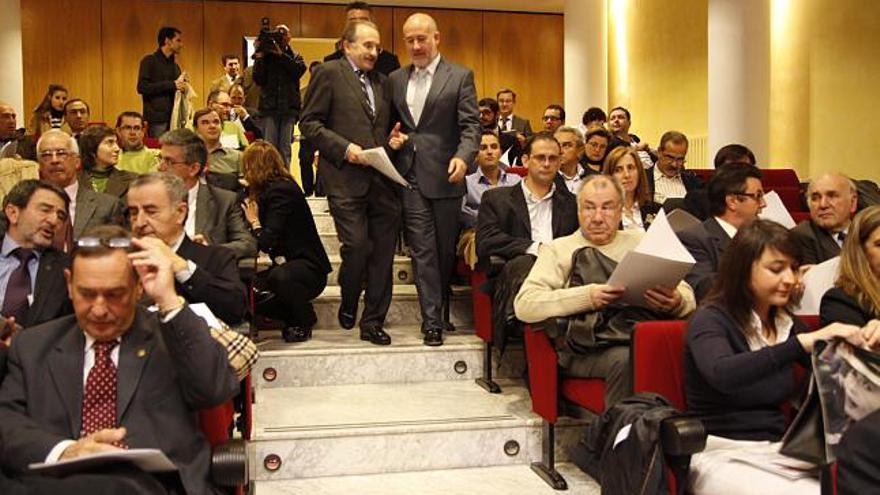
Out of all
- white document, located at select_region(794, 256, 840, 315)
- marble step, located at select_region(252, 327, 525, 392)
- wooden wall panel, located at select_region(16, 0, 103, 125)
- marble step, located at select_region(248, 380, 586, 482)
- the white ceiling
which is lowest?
marble step, located at select_region(248, 380, 586, 482)

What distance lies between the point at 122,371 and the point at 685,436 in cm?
131

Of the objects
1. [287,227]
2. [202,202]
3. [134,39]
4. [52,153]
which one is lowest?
[287,227]

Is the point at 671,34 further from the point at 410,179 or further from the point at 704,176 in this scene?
the point at 410,179

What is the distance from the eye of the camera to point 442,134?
4.64 metres

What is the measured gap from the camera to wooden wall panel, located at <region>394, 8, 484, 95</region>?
1341cm

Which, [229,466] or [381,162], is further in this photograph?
[381,162]

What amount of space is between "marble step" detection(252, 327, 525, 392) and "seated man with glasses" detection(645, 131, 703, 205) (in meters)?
2.03

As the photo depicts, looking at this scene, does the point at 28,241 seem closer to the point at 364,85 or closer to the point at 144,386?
the point at 144,386

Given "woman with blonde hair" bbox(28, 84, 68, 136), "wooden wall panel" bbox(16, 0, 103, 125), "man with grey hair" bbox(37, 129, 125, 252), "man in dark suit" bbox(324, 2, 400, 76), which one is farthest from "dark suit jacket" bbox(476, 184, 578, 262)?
"wooden wall panel" bbox(16, 0, 103, 125)

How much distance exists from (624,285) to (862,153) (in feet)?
17.9

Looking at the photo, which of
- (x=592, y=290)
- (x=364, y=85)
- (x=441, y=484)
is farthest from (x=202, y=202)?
(x=592, y=290)

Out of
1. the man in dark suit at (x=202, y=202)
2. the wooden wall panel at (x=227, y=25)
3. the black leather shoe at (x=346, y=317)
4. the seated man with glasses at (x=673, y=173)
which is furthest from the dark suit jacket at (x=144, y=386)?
the wooden wall panel at (x=227, y=25)

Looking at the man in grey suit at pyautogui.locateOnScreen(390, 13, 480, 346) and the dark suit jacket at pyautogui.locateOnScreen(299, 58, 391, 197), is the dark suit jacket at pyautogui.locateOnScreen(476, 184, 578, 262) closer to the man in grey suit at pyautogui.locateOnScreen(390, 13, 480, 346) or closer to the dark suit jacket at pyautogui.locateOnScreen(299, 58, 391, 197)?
the man in grey suit at pyautogui.locateOnScreen(390, 13, 480, 346)

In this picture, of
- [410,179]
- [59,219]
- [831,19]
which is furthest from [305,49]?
[59,219]
